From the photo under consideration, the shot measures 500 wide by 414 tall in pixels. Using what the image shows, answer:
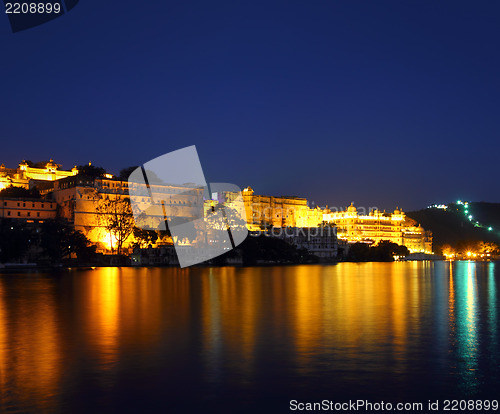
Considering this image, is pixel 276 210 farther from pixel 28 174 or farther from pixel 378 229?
pixel 28 174

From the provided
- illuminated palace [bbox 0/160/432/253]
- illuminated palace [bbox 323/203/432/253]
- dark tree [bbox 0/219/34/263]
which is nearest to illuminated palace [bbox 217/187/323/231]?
illuminated palace [bbox 0/160/432/253]

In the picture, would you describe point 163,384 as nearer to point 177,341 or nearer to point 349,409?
point 349,409

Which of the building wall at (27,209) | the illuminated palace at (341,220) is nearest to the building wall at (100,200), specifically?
the building wall at (27,209)

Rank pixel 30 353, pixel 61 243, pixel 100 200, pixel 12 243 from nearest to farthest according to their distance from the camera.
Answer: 1. pixel 30 353
2. pixel 12 243
3. pixel 61 243
4. pixel 100 200

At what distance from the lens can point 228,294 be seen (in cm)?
2634

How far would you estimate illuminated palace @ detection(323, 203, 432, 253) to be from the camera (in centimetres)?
12444

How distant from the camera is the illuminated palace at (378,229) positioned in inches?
4899

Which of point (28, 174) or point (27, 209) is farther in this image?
point (28, 174)

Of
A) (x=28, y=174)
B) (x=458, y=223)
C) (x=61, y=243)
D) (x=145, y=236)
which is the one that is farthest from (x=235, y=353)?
(x=458, y=223)

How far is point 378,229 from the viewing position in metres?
126

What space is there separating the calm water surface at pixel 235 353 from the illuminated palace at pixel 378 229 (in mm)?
102443

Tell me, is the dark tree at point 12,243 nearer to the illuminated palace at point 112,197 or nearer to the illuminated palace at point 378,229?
the illuminated palace at point 112,197

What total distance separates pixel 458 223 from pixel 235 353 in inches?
7195

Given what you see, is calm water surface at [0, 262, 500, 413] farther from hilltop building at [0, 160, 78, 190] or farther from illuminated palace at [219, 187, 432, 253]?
illuminated palace at [219, 187, 432, 253]
